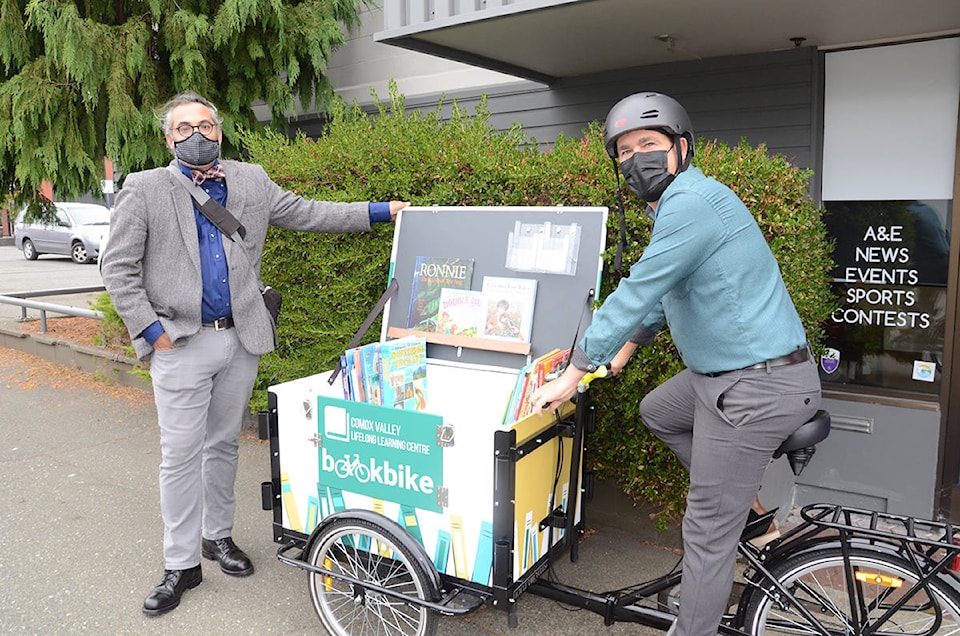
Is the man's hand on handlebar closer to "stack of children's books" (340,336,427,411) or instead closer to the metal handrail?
"stack of children's books" (340,336,427,411)

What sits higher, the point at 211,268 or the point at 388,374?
the point at 211,268

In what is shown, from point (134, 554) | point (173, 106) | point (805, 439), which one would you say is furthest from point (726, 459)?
point (134, 554)

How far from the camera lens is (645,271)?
2250 mm

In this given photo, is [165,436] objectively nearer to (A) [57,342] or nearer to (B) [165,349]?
(B) [165,349]

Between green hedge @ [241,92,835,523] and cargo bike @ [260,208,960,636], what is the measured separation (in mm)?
455

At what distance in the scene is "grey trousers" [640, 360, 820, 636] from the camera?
2326 mm

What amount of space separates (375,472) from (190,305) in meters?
1.17

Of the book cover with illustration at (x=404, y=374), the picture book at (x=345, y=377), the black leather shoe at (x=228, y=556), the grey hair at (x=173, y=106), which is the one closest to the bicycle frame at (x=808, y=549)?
the book cover with illustration at (x=404, y=374)

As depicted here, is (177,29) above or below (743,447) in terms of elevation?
above

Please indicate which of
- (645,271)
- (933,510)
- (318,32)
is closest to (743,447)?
(645,271)

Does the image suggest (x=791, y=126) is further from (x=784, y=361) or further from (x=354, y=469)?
(x=354, y=469)

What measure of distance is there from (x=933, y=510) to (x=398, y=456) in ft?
11.9

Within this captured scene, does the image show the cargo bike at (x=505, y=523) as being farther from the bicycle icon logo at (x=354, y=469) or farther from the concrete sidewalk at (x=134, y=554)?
the concrete sidewalk at (x=134, y=554)

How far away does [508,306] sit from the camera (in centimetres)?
352
